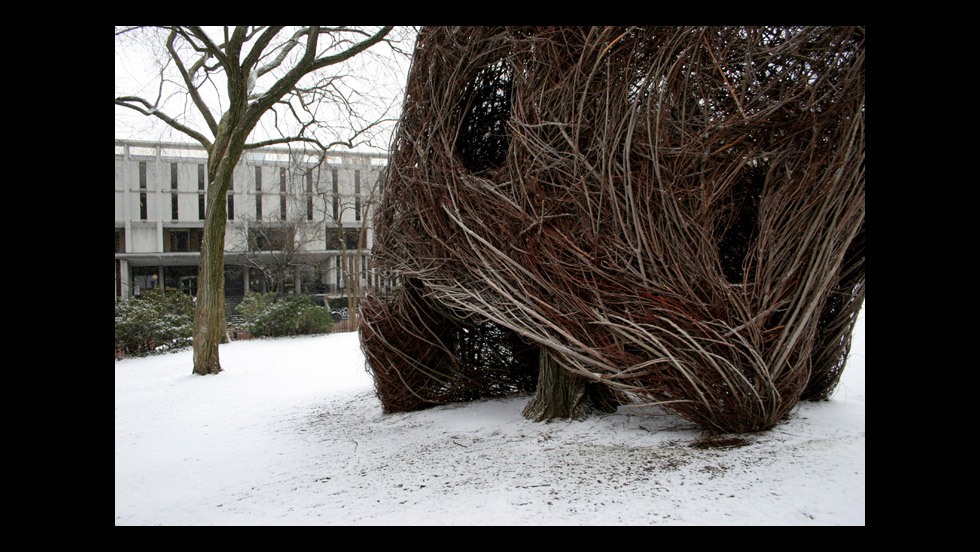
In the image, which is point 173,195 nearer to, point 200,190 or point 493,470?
point 200,190

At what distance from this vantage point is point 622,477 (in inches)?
115

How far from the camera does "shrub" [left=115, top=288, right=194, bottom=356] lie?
11.8m

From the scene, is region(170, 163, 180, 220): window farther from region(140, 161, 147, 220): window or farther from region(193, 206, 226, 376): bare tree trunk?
region(193, 206, 226, 376): bare tree trunk

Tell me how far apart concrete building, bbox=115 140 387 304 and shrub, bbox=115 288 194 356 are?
9.50m

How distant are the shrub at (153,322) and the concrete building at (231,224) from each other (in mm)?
9504

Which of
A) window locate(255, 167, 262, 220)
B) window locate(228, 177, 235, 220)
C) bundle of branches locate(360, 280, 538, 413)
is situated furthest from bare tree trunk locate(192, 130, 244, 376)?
window locate(228, 177, 235, 220)

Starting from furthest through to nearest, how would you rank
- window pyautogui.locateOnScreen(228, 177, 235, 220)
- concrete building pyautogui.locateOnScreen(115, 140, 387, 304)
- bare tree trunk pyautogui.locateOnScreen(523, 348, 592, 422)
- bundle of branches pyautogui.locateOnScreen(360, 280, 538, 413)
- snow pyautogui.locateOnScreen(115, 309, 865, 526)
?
window pyautogui.locateOnScreen(228, 177, 235, 220) → concrete building pyautogui.locateOnScreen(115, 140, 387, 304) → bundle of branches pyautogui.locateOnScreen(360, 280, 538, 413) → bare tree trunk pyautogui.locateOnScreen(523, 348, 592, 422) → snow pyautogui.locateOnScreen(115, 309, 865, 526)

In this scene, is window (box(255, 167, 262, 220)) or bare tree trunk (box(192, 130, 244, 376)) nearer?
bare tree trunk (box(192, 130, 244, 376))

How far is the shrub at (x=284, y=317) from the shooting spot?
570 inches

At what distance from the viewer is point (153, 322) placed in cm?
1216

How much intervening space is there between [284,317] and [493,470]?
41.9 feet
